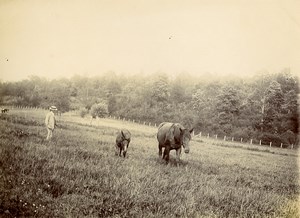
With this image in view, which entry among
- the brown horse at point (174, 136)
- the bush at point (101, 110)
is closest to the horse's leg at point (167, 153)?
the brown horse at point (174, 136)

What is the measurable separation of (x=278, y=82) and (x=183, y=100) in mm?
624

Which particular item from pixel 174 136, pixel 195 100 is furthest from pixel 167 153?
pixel 195 100

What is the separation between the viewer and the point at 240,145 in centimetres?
267

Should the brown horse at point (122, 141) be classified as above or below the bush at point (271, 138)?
below

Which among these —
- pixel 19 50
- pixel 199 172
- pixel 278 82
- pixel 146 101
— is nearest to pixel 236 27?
pixel 278 82

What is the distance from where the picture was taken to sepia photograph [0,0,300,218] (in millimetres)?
2637

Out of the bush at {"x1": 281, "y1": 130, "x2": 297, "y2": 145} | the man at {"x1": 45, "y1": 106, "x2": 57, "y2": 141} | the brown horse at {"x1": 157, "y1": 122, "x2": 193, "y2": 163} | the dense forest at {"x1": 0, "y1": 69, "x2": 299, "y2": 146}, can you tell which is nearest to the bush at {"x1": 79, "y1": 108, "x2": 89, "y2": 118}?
the dense forest at {"x1": 0, "y1": 69, "x2": 299, "y2": 146}

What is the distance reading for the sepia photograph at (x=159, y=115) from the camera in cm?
264

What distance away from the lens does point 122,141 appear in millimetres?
2795

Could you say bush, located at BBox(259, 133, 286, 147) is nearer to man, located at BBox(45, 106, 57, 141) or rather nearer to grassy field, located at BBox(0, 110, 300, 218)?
grassy field, located at BBox(0, 110, 300, 218)

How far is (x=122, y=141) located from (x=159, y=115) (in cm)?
31

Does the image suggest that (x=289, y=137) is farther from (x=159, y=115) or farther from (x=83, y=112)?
(x=83, y=112)

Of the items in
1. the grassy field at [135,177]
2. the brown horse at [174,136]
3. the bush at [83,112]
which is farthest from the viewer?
the bush at [83,112]

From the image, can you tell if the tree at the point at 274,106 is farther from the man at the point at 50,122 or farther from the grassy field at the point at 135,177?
the man at the point at 50,122
